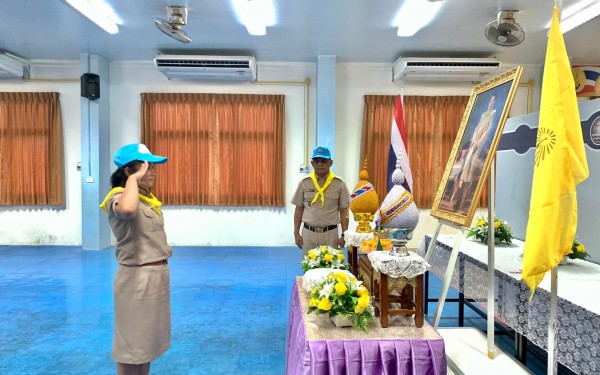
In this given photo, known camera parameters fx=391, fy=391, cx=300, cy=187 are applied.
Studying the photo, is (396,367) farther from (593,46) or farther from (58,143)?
(58,143)

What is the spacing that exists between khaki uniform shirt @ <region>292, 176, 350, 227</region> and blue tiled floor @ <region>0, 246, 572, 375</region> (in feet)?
3.26

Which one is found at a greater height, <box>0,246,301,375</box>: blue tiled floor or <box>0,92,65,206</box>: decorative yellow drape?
<box>0,92,65,206</box>: decorative yellow drape

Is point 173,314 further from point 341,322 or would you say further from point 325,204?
point 341,322

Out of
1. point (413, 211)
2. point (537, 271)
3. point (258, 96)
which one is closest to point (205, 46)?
point (258, 96)

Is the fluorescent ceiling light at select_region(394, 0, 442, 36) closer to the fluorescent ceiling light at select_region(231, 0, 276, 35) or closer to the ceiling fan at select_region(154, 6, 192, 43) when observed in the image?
the fluorescent ceiling light at select_region(231, 0, 276, 35)

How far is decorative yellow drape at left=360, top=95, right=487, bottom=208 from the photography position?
23.1 ft

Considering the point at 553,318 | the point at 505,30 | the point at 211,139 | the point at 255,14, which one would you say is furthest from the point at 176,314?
the point at 505,30

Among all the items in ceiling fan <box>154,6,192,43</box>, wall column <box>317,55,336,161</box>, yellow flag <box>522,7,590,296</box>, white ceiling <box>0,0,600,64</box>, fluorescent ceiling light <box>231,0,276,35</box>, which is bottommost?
yellow flag <box>522,7,590,296</box>

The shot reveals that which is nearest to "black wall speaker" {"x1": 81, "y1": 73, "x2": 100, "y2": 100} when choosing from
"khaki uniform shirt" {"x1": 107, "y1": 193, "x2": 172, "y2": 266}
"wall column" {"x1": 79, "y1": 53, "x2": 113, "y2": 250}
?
"wall column" {"x1": 79, "y1": 53, "x2": 113, "y2": 250}

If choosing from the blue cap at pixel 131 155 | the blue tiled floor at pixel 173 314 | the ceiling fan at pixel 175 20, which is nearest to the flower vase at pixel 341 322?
the blue cap at pixel 131 155

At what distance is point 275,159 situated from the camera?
7.12 metres

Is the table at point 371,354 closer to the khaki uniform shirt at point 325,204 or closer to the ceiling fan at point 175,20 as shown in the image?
the khaki uniform shirt at point 325,204

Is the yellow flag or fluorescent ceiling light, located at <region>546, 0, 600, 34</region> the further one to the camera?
fluorescent ceiling light, located at <region>546, 0, 600, 34</region>

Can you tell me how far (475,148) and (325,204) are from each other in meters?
1.68
